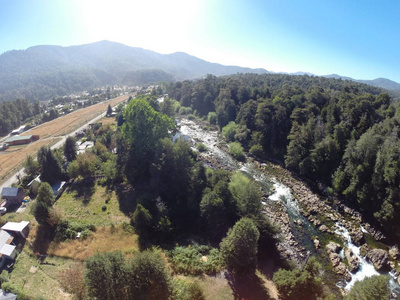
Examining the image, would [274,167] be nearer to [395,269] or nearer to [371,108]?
[371,108]

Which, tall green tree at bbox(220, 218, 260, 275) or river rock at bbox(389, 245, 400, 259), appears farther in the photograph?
river rock at bbox(389, 245, 400, 259)

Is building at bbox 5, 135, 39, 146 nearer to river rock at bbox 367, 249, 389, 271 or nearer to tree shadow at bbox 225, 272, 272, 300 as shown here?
tree shadow at bbox 225, 272, 272, 300

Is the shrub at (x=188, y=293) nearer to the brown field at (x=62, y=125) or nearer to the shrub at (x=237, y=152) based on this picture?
the shrub at (x=237, y=152)

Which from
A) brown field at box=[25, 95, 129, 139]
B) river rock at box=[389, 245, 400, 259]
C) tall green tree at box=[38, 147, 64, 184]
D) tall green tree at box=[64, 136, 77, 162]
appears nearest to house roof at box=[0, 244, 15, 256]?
tall green tree at box=[38, 147, 64, 184]

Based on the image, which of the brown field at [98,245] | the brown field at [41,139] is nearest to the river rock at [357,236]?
the brown field at [98,245]

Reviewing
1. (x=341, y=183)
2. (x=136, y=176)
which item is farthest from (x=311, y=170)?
(x=136, y=176)

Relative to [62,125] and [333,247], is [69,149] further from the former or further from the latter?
[333,247]

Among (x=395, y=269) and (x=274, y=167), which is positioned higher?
(x=274, y=167)
